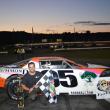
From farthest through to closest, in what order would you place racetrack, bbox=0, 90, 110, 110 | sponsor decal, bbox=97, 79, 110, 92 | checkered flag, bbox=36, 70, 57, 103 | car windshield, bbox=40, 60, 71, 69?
car windshield, bbox=40, 60, 71, 69 → sponsor decal, bbox=97, 79, 110, 92 → racetrack, bbox=0, 90, 110, 110 → checkered flag, bbox=36, 70, 57, 103

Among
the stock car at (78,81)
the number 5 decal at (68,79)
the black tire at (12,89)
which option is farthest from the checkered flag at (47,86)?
the black tire at (12,89)

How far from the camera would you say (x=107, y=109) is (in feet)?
28.8

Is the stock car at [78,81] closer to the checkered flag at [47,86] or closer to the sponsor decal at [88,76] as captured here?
the sponsor decal at [88,76]

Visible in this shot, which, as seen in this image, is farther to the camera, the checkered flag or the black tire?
the black tire

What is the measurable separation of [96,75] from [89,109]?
4.88ft

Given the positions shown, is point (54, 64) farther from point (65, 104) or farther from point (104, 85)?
point (104, 85)

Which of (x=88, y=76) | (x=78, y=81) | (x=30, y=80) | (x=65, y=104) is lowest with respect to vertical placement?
(x=65, y=104)

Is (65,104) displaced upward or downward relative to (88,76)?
downward

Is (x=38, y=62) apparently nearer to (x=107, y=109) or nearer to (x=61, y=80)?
(x=61, y=80)

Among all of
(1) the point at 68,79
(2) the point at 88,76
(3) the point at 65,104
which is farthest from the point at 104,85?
(3) the point at 65,104

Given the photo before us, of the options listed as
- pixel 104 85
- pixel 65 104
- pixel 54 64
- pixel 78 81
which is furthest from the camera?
pixel 54 64

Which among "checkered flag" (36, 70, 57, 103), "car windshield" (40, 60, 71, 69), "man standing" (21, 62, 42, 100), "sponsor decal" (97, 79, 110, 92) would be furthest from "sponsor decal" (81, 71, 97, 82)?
"man standing" (21, 62, 42, 100)

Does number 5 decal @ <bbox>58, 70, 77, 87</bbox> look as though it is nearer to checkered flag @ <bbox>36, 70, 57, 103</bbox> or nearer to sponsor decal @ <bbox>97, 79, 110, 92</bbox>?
sponsor decal @ <bbox>97, 79, 110, 92</bbox>

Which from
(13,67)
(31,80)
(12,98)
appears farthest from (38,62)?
(31,80)
